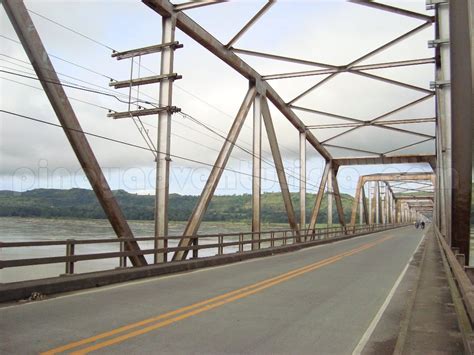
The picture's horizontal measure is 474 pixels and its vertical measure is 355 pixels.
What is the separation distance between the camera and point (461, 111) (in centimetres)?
878

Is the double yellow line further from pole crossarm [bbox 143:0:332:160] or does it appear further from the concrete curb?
pole crossarm [bbox 143:0:332:160]

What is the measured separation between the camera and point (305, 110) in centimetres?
2972

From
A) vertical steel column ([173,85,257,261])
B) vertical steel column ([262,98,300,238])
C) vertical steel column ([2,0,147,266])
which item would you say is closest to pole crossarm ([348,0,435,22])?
vertical steel column ([173,85,257,261])

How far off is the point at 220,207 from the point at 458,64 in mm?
56748

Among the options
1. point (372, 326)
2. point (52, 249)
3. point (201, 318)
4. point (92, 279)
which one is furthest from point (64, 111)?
point (52, 249)

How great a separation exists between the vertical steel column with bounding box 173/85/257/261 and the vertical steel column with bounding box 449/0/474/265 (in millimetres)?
8049

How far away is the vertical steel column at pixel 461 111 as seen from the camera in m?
8.05

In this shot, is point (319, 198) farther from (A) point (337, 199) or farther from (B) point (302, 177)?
(A) point (337, 199)

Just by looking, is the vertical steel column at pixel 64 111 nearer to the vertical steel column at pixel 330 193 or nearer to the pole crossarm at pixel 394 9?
the pole crossarm at pixel 394 9

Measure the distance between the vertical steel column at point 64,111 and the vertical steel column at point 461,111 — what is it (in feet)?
25.9

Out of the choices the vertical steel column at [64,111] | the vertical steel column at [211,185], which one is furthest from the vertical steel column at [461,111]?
the vertical steel column at [211,185]

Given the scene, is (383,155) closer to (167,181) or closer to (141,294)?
(167,181)

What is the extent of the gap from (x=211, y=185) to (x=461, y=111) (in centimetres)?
1000

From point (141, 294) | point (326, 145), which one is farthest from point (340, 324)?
point (326, 145)
